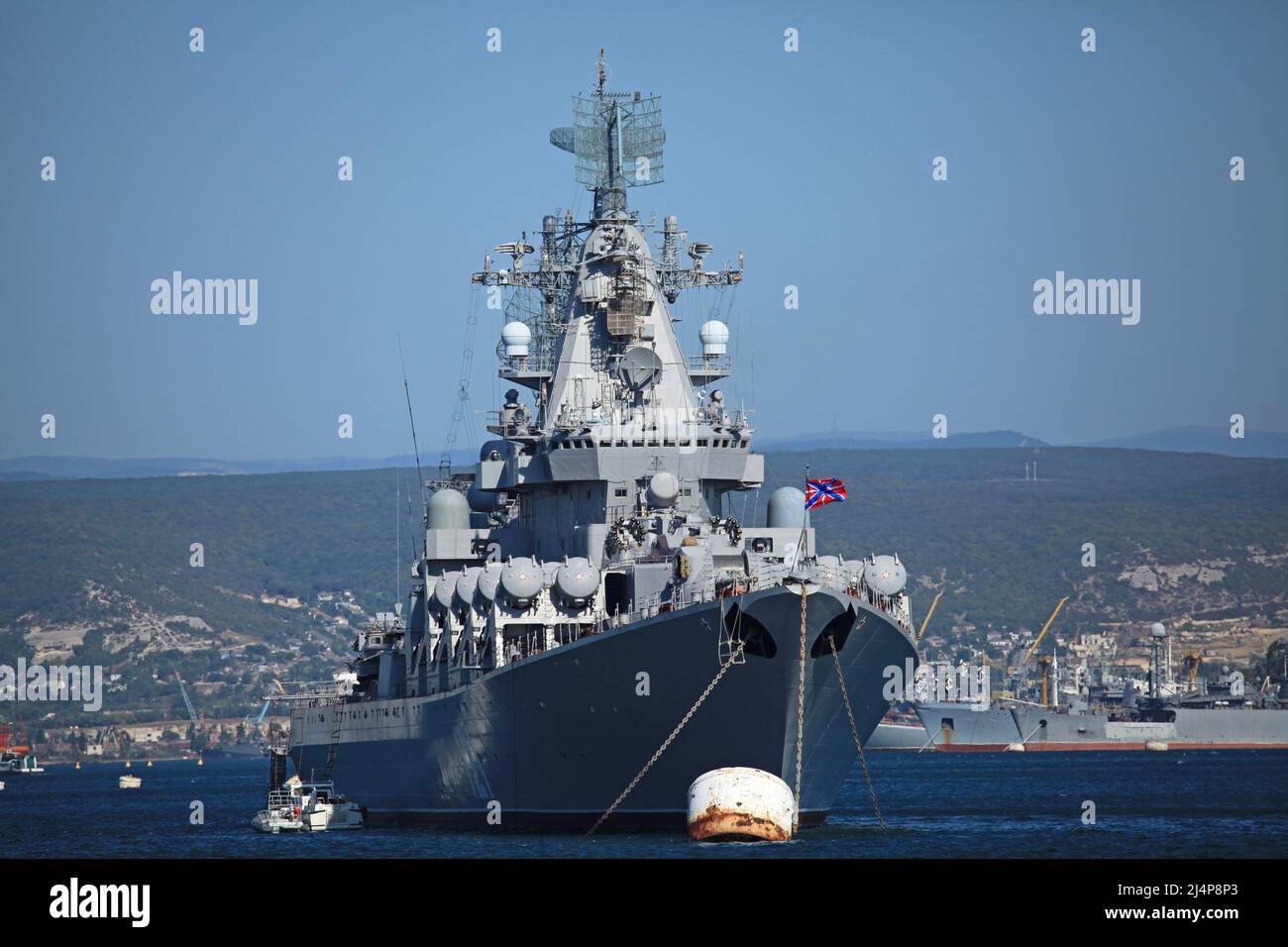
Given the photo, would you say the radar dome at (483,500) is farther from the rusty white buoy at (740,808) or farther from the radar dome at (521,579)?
the rusty white buoy at (740,808)

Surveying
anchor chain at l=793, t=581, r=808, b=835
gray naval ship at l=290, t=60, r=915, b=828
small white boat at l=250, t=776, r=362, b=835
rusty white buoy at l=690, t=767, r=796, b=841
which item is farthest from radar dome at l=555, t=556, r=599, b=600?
small white boat at l=250, t=776, r=362, b=835

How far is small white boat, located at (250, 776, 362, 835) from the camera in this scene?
48.7 m

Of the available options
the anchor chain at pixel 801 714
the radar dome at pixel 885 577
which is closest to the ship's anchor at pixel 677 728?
the anchor chain at pixel 801 714

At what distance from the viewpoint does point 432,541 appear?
48500mm

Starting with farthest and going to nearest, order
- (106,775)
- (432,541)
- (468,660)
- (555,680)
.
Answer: (106,775)
(432,541)
(468,660)
(555,680)

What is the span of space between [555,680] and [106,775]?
103743mm

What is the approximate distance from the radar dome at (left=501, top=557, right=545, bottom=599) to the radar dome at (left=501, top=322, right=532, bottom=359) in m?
9.07

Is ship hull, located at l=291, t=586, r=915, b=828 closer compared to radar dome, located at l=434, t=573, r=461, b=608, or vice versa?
ship hull, located at l=291, t=586, r=915, b=828

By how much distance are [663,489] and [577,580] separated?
2935 millimetres

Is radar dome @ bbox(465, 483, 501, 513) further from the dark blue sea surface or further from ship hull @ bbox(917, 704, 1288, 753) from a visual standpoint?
ship hull @ bbox(917, 704, 1288, 753)

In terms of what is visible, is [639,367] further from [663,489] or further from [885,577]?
[885,577]

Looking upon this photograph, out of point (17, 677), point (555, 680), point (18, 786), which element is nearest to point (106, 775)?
point (18, 786)
